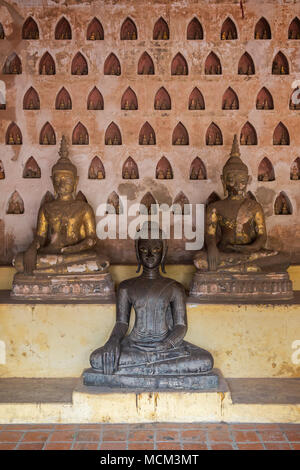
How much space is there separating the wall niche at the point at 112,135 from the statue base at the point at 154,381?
3.29m

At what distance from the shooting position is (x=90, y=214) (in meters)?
5.61

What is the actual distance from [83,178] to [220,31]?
2.62 meters

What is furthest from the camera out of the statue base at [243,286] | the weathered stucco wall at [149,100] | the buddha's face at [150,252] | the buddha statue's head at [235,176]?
the weathered stucco wall at [149,100]

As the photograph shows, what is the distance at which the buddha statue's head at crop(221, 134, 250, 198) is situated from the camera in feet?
18.0

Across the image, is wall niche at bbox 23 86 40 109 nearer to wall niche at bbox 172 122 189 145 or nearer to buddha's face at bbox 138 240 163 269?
wall niche at bbox 172 122 189 145

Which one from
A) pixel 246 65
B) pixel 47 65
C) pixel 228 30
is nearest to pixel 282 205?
pixel 246 65

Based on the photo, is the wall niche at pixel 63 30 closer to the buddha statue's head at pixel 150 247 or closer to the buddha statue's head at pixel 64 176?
the buddha statue's head at pixel 64 176

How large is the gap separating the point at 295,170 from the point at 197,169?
1.29 meters

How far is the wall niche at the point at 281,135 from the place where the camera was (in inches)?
245

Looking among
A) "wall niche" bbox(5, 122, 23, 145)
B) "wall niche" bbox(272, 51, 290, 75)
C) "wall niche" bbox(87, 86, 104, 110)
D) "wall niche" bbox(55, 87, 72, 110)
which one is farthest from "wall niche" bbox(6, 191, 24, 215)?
"wall niche" bbox(272, 51, 290, 75)

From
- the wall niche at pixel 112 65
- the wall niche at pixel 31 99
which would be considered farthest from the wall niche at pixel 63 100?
the wall niche at pixel 112 65

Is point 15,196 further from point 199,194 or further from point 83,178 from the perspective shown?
point 199,194

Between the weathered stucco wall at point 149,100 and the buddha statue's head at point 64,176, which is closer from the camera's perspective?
the buddha statue's head at point 64,176

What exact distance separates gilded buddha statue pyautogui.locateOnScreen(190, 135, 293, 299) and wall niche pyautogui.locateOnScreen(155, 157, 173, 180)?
2.87ft
